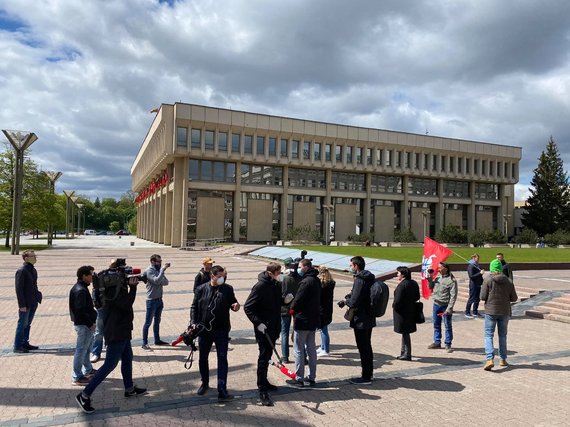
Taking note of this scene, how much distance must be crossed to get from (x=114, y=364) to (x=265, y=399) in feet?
6.50

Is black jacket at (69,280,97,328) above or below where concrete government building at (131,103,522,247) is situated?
below

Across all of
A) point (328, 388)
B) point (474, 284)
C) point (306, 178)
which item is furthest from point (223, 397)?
point (306, 178)

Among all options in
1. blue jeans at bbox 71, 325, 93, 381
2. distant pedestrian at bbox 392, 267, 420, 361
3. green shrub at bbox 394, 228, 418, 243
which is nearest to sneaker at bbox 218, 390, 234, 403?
blue jeans at bbox 71, 325, 93, 381

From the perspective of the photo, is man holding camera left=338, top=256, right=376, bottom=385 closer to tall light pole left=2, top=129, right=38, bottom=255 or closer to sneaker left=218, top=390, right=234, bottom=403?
sneaker left=218, top=390, right=234, bottom=403

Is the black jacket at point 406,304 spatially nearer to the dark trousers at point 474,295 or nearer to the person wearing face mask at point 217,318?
the person wearing face mask at point 217,318

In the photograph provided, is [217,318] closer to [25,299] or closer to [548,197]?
[25,299]

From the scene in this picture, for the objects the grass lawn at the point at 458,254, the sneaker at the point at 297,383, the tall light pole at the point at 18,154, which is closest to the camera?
the sneaker at the point at 297,383

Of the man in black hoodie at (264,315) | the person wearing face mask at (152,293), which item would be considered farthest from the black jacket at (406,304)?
the person wearing face mask at (152,293)

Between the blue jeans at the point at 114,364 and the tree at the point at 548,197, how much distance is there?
80.2 meters

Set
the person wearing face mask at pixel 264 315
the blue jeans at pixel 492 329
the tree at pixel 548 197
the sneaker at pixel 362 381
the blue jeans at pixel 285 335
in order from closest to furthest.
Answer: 1. the person wearing face mask at pixel 264 315
2. the sneaker at pixel 362 381
3. the blue jeans at pixel 492 329
4. the blue jeans at pixel 285 335
5. the tree at pixel 548 197

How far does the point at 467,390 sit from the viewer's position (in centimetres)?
646

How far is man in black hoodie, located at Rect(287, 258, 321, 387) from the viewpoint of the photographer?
632 centimetres

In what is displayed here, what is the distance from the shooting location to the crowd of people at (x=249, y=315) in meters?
5.70

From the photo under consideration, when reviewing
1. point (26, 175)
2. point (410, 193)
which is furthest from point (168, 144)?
point (410, 193)
